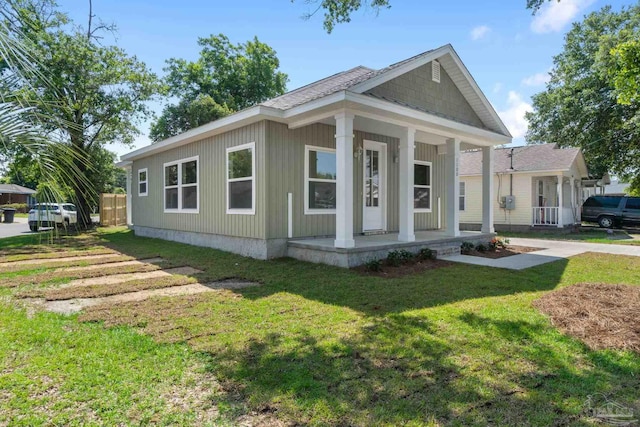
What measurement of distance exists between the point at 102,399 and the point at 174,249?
7.70 m

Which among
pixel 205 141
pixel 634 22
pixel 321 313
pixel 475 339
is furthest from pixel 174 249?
pixel 634 22

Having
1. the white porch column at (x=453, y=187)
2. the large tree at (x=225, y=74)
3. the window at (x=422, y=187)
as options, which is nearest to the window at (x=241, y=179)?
the white porch column at (x=453, y=187)

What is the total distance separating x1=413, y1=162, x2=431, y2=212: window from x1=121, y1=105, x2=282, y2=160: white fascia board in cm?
497

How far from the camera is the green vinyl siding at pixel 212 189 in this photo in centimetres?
795

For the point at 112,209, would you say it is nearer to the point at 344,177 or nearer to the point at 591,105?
the point at 344,177

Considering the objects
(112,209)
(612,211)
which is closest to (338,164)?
(612,211)

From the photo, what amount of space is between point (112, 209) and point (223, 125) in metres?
14.8

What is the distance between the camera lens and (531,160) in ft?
57.2

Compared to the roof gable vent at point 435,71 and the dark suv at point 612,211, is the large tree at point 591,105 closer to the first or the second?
the dark suv at point 612,211

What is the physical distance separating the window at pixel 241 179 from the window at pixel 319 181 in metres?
1.19

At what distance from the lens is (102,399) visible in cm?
251

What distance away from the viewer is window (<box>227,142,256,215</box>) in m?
8.20

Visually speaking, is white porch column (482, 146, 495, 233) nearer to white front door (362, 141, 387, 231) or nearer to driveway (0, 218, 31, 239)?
white front door (362, 141, 387, 231)

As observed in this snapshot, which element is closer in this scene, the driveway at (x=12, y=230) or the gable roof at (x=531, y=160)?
the driveway at (x=12, y=230)
